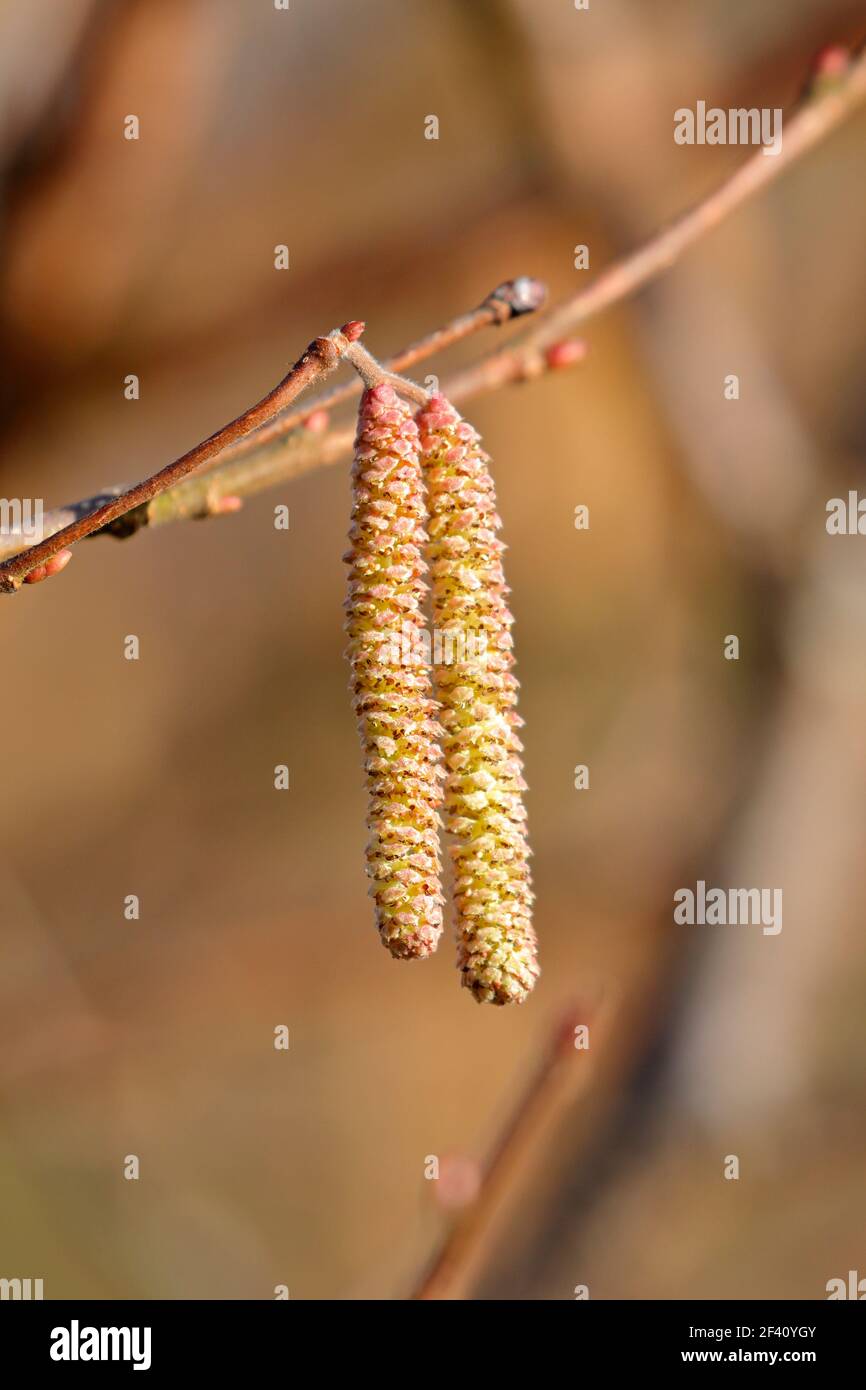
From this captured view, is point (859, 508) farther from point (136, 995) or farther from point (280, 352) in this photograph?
point (136, 995)

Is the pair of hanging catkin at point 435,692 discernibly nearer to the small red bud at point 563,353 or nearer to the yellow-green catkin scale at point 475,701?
the yellow-green catkin scale at point 475,701

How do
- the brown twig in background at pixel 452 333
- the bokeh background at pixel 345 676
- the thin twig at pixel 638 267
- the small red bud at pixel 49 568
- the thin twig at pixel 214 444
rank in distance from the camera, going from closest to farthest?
the thin twig at pixel 214 444
the small red bud at pixel 49 568
the brown twig in background at pixel 452 333
the thin twig at pixel 638 267
the bokeh background at pixel 345 676

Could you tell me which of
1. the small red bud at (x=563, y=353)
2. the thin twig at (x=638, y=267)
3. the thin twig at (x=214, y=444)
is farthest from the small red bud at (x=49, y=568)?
the small red bud at (x=563, y=353)

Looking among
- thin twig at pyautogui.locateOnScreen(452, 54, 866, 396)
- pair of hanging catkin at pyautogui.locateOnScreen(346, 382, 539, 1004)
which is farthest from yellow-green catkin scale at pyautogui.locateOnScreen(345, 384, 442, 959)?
thin twig at pyautogui.locateOnScreen(452, 54, 866, 396)

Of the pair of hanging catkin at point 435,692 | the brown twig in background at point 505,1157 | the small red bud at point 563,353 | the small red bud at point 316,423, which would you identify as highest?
the small red bud at point 563,353

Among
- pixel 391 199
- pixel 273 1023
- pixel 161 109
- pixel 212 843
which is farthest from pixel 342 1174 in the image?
pixel 161 109

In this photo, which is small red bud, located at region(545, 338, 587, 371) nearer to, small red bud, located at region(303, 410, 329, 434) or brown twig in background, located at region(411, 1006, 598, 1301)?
small red bud, located at region(303, 410, 329, 434)

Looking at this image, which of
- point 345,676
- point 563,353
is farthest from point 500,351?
point 345,676
